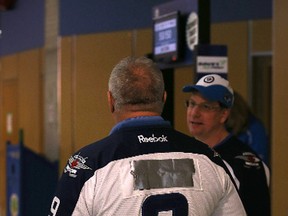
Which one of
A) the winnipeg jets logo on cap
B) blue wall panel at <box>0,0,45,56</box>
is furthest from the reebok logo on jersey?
blue wall panel at <box>0,0,45,56</box>

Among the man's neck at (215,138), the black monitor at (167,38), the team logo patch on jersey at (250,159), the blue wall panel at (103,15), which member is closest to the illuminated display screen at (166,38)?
the black monitor at (167,38)

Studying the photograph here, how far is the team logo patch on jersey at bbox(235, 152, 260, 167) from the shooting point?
2.64 metres

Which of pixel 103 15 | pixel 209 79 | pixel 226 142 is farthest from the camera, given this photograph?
pixel 103 15

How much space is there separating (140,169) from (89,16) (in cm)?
554

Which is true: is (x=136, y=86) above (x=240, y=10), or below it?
below

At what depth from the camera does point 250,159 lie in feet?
8.73

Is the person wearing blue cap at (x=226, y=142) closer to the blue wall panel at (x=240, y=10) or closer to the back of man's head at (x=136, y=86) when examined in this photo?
the back of man's head at (x=136, y=86)

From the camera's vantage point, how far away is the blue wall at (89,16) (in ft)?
20.1

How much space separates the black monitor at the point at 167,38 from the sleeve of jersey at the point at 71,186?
255 cm

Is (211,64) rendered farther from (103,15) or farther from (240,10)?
(103,15)

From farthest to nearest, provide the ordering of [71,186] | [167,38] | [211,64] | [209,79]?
[167,38] < [211,64] < [209,79] < [71,186]

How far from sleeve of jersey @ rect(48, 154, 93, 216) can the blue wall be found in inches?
172

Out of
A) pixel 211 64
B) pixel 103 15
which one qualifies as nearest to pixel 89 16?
pixel 103 15

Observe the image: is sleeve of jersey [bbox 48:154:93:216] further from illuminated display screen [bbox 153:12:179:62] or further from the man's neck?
illuminated display screen [bbox 153:12:179:62]
